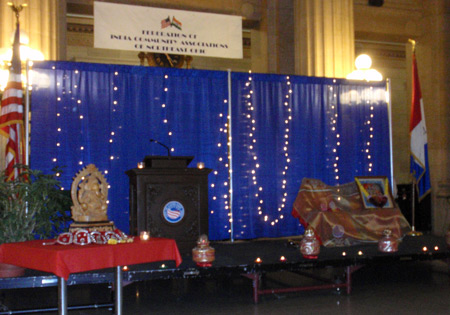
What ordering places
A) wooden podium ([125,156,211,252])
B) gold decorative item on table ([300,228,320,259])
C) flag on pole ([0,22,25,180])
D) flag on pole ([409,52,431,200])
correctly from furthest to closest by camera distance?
flag on pole ([409,52,431,200]), flag on pole ([0,22,25,180]), wooden podium ([125,156,211,252]), gold decorative item on table ([300,228,320,259])

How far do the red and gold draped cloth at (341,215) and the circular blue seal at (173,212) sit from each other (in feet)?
5.58

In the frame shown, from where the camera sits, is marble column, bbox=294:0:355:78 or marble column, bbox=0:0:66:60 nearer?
marble column, bbox=0:0:66:60

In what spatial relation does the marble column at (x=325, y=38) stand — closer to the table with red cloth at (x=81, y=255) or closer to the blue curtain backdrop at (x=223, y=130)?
the blue curtain backdrop at (x=223, y=130)

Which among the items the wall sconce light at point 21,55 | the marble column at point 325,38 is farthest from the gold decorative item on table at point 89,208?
the marble column at point 325,38

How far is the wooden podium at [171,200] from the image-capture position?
18.8 feet

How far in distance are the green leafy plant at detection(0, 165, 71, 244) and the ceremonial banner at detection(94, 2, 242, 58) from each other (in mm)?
2344

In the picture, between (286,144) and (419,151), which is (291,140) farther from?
(419,151)

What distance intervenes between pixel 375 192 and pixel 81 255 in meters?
4.86

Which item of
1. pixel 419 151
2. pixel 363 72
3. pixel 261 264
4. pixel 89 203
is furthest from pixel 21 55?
pixel 419 151

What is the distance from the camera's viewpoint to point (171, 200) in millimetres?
5812

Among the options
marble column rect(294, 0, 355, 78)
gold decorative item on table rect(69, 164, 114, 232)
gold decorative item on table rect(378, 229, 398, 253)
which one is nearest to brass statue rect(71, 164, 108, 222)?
gold decorative item on table rect(69, 164, 114, 232)

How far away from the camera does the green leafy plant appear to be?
4.62 meters

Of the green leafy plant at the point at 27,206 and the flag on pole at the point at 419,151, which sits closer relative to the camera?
the green leafy plant at the point at 27,206

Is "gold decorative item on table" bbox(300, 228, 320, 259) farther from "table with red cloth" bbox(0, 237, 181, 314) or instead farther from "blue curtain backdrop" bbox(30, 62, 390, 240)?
"table with red cloth" bbox(0, 237, 181, 314)
